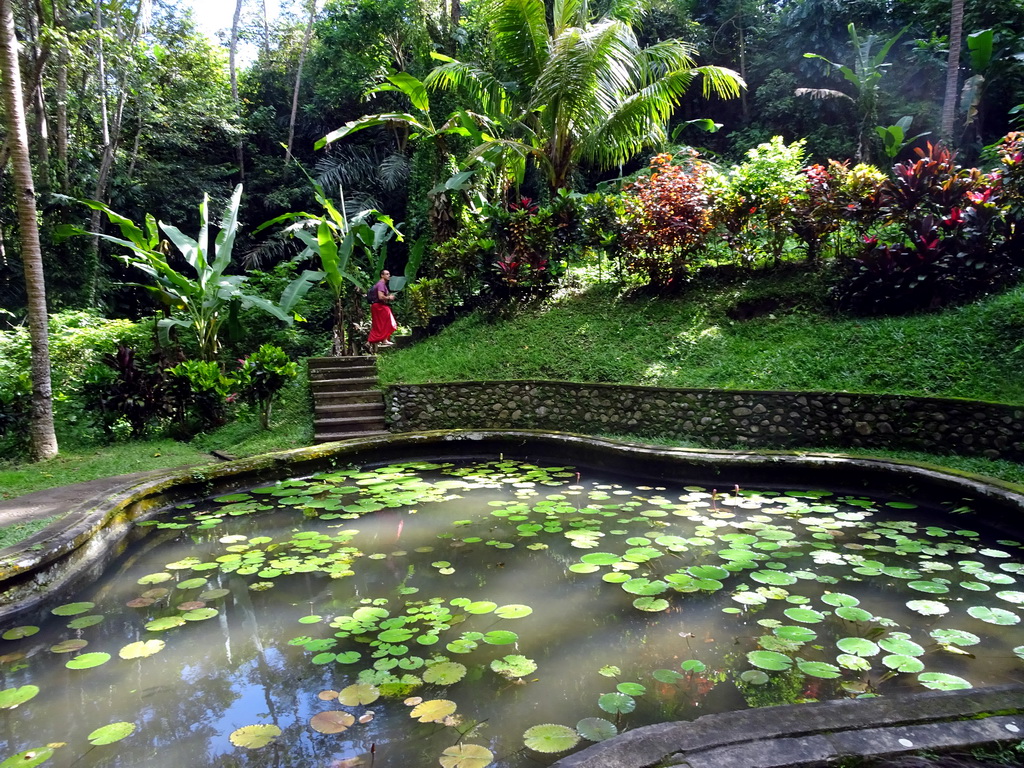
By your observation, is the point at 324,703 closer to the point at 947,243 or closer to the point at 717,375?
the point at 717,375

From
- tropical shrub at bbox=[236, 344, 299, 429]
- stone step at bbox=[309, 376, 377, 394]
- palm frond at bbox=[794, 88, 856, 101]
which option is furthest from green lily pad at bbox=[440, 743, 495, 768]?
palm frond at bbox=[794, 88, 856, 101]

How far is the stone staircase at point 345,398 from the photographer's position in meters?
8.01

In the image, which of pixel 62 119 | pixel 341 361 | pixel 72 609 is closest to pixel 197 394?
pixel 341 361

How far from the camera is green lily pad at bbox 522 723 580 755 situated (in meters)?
2.19

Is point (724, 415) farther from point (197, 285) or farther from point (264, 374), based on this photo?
point (197, 285)

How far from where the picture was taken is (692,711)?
240cm

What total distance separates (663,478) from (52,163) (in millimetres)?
13775

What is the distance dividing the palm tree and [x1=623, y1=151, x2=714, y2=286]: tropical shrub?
4.19 ft

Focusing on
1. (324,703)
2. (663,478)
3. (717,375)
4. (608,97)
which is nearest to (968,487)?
(663,478)

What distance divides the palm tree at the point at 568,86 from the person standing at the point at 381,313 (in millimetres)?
2558

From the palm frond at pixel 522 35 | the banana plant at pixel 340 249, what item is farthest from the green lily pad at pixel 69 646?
the palm frond at pixel 522 35

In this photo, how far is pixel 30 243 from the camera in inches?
250

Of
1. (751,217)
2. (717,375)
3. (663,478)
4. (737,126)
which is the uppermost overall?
(737,126)

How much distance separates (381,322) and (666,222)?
4.85 metres
